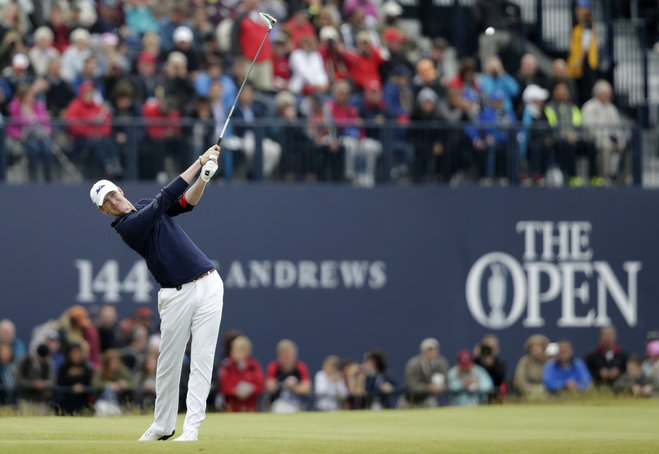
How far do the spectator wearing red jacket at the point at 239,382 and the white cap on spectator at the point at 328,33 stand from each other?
5391 millimetres

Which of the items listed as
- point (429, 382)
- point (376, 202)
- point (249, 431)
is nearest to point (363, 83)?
point (376, 202)

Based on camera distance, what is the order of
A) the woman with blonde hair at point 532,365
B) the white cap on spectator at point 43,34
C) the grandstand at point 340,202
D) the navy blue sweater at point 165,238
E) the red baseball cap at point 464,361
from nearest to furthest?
the navy blue sweater at point 165,238
the red baseball cap at point 464,361
the grandstand at point 340,202
the woman with blonde hair at point 532,365
the white cap on spectator at point 43,34

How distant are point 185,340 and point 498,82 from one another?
1105 centimetres

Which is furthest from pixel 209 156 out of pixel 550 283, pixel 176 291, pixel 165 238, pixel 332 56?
pixel 550 283

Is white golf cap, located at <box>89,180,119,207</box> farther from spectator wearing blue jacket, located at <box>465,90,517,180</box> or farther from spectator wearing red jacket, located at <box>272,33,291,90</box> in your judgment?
spectator wearing blue jacket, located at <box>465,90,517,180</box>

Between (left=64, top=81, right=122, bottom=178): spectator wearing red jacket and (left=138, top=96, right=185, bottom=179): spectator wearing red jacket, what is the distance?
363mm

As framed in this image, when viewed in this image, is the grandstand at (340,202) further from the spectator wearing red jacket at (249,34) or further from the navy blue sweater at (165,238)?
the navy blue sweater at (165,238)

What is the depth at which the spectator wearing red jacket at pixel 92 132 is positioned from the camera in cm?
1783

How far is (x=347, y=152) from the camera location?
19.2 metres

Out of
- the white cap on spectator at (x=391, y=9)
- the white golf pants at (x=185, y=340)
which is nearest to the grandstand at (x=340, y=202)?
the white cap on spectator at (x=391, y=9)

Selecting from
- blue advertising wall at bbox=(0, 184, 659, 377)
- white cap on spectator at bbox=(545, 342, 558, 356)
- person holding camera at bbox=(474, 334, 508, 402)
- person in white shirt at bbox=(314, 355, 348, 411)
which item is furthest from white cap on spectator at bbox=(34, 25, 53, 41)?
white cap on spectator at bbox=(545, 342, 558, 356)

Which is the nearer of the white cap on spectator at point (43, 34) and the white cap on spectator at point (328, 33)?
the white cap on spectator at point (43, 34)

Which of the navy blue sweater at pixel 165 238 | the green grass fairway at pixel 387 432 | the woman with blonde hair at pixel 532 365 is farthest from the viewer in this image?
the woman with blonde hair at pixel 532 365

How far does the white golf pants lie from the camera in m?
10.7
